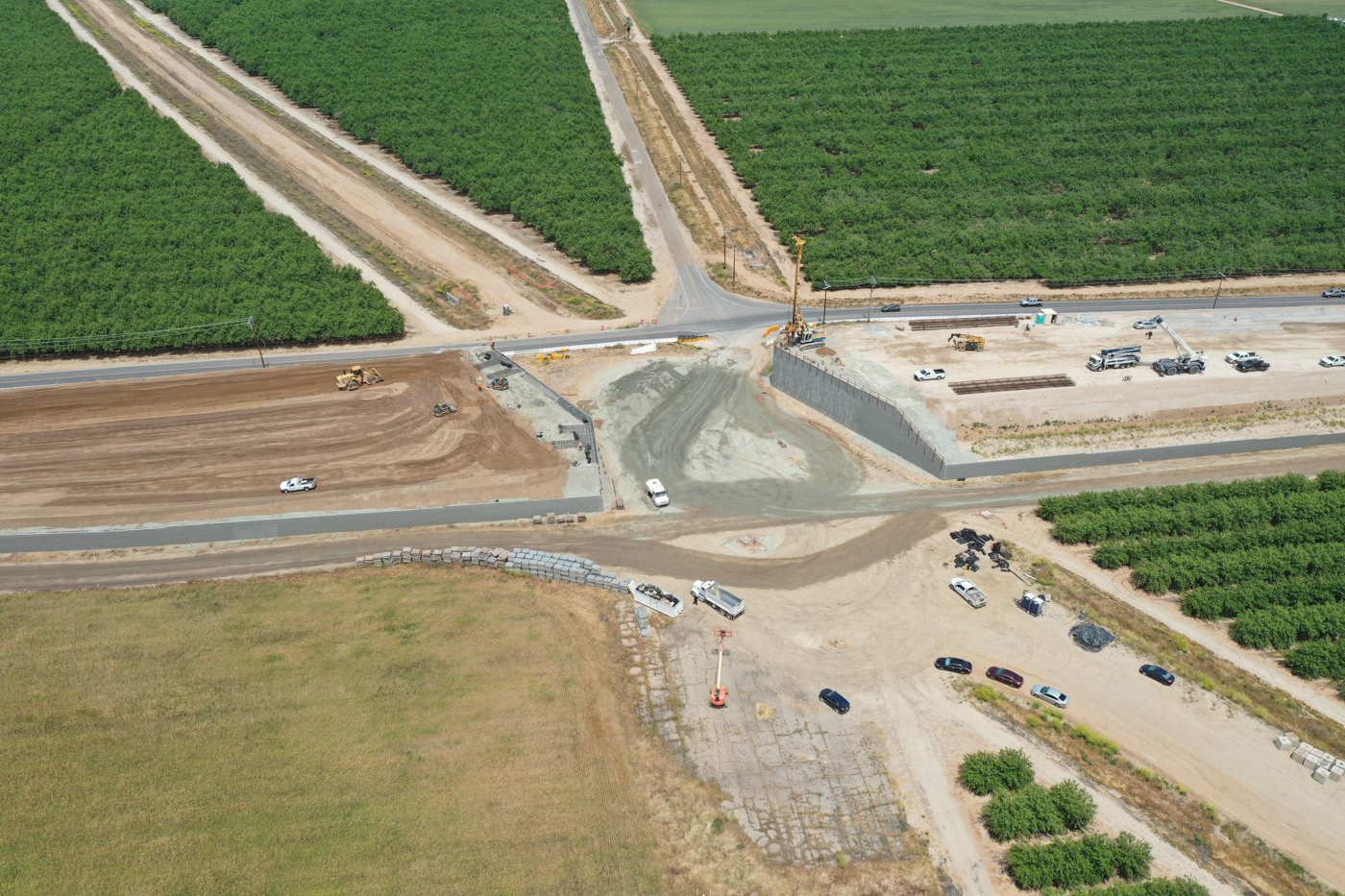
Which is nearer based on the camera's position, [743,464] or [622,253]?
[743,464]

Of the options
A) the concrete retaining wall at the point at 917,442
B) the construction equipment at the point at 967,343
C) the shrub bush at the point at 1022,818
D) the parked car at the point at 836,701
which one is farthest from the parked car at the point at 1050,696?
the construction equipment at the point at 967,343

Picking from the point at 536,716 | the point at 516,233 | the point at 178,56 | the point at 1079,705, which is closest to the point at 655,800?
the point at 536,716

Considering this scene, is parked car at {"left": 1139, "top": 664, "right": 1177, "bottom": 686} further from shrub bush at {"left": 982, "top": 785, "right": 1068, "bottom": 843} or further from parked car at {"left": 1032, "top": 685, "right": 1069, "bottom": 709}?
shrub bush at {"left": 982, "top": 785, "right": 1068, "bottom": 843}

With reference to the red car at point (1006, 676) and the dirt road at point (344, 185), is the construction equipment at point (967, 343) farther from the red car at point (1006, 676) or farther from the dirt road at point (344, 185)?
the red car at point (1006, 676)

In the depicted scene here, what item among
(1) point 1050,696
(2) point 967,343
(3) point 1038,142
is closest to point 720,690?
(1) point 1050,696

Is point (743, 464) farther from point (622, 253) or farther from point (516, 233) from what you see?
point (516, 233)

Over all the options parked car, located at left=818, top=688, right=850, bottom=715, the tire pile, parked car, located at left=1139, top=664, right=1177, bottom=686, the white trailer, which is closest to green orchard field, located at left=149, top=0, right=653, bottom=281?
the white trailer
